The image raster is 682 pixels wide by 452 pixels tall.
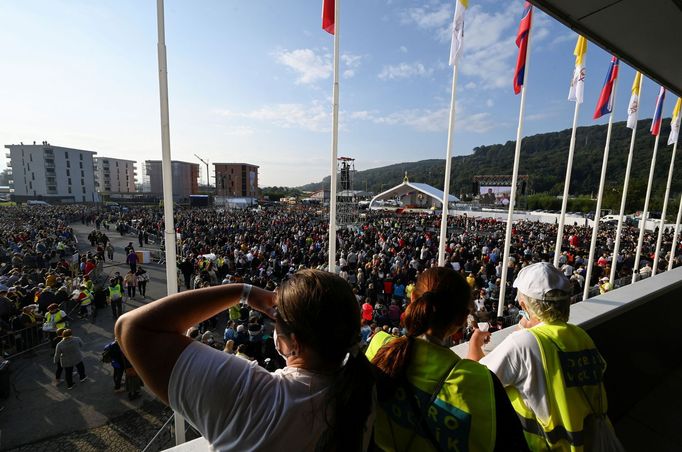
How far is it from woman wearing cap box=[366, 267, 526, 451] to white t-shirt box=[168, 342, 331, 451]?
1.28 feet

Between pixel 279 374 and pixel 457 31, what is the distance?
4.52 meters

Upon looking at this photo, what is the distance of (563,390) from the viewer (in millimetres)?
1367

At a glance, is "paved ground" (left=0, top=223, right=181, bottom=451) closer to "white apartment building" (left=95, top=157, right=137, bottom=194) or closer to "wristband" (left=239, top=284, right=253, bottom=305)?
"wristband" (left=239, top=284, right=253, bottom=305)

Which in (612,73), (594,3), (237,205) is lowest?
(237,205)

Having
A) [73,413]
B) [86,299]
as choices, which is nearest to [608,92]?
[73,413]

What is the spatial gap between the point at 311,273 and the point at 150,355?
45cm

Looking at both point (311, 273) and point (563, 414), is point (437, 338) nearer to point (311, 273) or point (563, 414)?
point (311, 273)

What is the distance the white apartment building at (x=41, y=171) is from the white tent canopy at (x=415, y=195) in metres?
62.4

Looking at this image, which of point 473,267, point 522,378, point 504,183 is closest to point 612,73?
point 473,267

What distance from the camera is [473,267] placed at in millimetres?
11891

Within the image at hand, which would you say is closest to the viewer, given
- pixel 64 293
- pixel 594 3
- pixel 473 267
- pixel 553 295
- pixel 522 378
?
pixel 522 378

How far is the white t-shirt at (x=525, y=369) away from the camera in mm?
1370

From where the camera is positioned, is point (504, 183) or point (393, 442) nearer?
point (393, 442)

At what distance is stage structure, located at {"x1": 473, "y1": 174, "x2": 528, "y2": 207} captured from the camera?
52375mm
